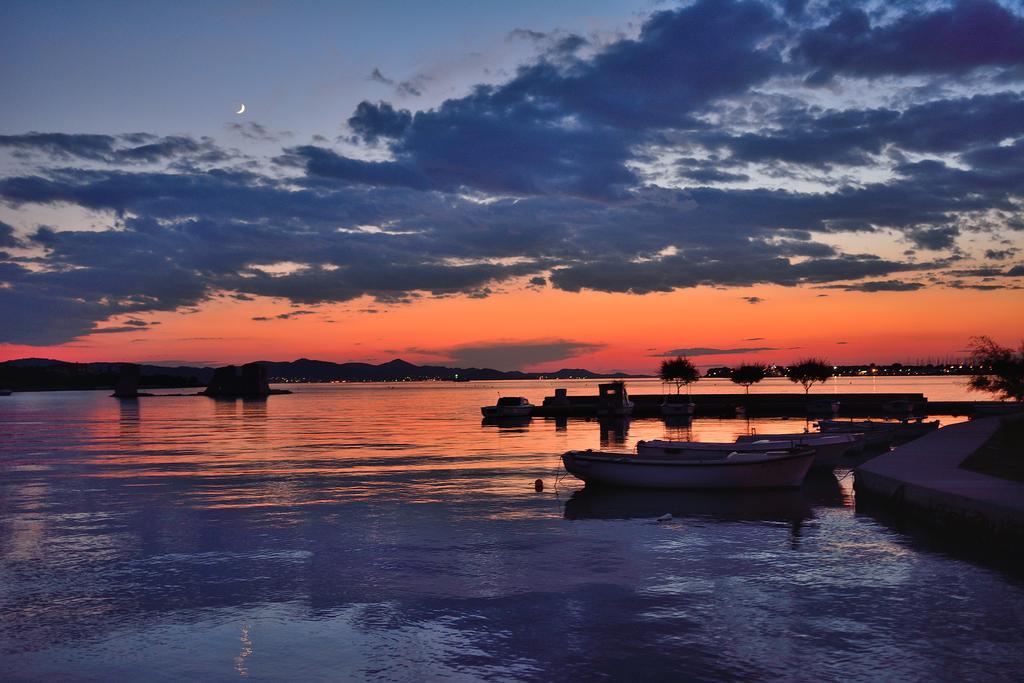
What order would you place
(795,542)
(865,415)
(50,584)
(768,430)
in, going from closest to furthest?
(50,584) → (795,542) → (768,430) → (865,415)

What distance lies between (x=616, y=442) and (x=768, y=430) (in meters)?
16.6

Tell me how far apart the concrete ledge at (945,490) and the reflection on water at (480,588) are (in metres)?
1.40

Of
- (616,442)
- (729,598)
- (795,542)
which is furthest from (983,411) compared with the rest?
(729,598)

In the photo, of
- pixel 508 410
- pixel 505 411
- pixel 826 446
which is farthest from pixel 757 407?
pixel 826 446

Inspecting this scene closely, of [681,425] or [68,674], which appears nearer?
[68,674]

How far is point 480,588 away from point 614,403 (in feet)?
282

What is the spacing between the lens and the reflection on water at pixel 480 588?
12.6 meters

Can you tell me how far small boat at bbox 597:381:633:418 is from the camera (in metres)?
101

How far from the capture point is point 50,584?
708 inches

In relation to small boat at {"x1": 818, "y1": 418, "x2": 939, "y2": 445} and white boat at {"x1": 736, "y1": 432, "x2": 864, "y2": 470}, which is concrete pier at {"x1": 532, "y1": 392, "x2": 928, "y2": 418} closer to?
small boat at {"x1": 818, "y1": 418, "x2": 939, "y2": 445}

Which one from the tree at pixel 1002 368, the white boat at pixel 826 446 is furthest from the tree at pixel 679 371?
the white boat at pixel 826 446

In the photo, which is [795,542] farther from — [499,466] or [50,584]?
[499,466]

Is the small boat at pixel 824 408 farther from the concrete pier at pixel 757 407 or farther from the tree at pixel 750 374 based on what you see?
the tree at pixel 750 374

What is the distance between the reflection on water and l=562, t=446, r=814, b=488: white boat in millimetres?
681
